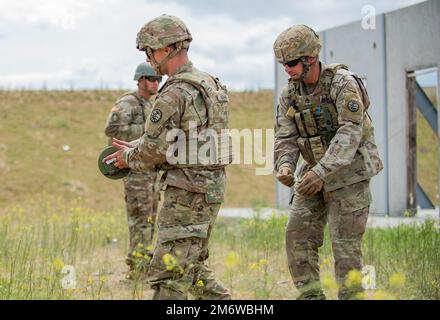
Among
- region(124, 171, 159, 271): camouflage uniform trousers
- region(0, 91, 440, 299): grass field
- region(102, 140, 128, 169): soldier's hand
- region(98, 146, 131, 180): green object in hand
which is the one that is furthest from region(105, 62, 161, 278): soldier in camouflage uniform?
region(102, 140, 128, 169): soldier's hand

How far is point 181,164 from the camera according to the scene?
470cm

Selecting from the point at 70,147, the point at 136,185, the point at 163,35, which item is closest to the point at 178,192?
the point at 163,35

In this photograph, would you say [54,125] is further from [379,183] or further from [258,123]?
[379,183]

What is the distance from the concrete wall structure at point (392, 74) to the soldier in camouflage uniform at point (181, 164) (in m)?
7.28

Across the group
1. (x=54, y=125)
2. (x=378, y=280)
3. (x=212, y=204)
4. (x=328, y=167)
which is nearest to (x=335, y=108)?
(x=328, y=167)

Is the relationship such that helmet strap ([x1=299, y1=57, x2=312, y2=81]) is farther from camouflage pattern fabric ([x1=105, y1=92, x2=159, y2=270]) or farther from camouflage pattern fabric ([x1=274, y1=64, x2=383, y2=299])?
camouflage pattern fabric ([x1=105, y1=92, x2=159, y2=270])

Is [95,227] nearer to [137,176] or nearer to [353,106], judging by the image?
[137,176]

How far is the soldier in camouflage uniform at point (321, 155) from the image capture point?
4863 millimetres

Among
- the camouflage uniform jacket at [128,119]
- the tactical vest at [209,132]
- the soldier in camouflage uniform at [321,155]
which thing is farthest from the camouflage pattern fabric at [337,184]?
the camouflage uniform jacket at [128,119]

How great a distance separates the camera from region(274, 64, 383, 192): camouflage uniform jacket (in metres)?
4.82

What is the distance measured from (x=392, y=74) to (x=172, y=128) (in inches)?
326
